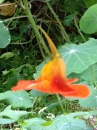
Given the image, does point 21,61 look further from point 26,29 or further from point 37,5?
point 37,5

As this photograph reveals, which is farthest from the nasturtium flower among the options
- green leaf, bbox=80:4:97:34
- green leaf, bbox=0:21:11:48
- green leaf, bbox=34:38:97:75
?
green leaf, bbox=80:4:97:34

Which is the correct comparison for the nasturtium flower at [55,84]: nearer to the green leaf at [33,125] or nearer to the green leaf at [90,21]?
the green leaf at [33,125]

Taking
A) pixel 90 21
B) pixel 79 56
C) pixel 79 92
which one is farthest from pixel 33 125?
pixel 90 21

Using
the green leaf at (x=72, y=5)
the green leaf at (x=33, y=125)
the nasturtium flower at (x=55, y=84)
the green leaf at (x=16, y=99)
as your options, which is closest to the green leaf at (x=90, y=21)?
the green leaf at (x=16, y=99)

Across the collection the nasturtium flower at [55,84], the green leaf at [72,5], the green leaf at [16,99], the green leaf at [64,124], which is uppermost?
the green leaf at [72,5]

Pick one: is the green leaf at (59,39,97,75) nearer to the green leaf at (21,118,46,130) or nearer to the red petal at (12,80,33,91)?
the green leaf at (21,118,46,130)

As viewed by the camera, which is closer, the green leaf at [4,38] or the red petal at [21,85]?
the red petal at [21,85]

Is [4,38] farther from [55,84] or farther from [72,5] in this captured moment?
[72,5]

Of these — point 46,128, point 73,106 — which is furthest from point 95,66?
point 46,128
